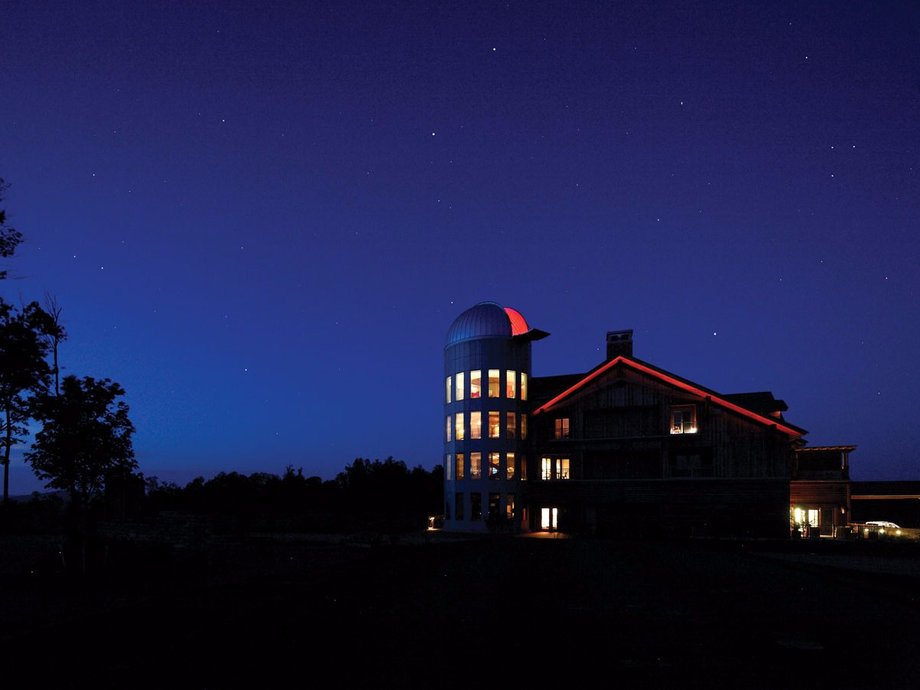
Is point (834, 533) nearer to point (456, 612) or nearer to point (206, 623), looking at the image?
point (456, 612)

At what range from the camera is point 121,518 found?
3052 cm

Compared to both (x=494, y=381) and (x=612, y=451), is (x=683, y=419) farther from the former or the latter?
(x=494, y=381)

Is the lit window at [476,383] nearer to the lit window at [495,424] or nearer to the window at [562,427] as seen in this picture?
the lit window at [495,424]

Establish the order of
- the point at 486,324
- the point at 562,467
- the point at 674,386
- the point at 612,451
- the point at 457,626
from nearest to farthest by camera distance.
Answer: the point at 457,626 → the point at 674,386 → the point at 612,451 → the point at 562,467 → the point at 486,324

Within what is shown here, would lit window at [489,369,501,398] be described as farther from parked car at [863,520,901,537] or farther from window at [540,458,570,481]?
parked car at [863,520,901,537]

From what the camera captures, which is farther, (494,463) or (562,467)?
(562,467)

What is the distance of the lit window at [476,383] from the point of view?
55.5 m

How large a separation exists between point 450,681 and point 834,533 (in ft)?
126

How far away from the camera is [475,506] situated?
5416 centimetres

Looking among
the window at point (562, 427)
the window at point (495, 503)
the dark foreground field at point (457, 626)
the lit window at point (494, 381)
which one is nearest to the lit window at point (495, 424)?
the lit window at point (494, 381)

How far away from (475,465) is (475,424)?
2974mm

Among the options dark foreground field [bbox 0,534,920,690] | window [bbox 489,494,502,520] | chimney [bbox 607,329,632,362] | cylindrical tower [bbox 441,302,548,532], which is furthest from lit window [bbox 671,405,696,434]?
dark foreground field [bbox 0,534,920,690]

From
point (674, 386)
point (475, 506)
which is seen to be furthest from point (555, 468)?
point (674, 386)

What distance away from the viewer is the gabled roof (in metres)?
44.6
